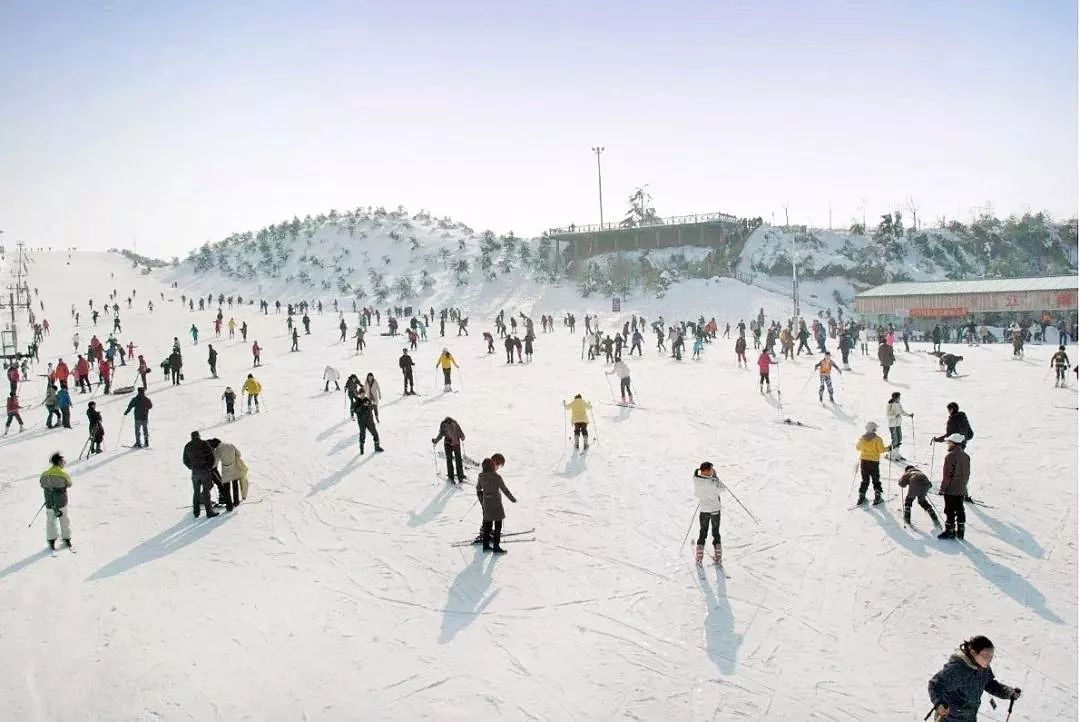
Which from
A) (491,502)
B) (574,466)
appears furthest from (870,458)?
(491,502)

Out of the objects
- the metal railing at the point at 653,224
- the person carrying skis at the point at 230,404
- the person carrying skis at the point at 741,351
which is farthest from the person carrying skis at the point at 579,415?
the metal railing at the point at 653,224

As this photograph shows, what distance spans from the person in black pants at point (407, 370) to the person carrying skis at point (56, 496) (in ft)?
34.1

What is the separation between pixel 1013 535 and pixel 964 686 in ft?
20.6

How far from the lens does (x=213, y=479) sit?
10.6 m

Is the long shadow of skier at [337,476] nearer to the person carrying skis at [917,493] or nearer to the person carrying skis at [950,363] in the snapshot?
the person carrying skis at [917,493]

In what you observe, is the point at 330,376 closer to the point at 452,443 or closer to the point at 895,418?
the point at 452,443

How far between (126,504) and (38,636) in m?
4.50

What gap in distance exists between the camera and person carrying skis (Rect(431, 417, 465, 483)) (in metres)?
11.4

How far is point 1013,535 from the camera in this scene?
9.67m

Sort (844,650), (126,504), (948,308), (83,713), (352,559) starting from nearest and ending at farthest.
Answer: (83,713) < (844,650) < (352,559) < (126,504) < (948,308)

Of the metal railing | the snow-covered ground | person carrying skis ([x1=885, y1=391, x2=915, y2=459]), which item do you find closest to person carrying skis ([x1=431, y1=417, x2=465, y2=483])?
the snow-covered ground

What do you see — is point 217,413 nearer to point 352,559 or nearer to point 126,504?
point 126,504

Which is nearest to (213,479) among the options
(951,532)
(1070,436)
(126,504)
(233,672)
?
(126,504)

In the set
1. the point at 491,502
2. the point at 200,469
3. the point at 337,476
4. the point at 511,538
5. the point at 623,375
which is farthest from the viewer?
the point at 623,375
